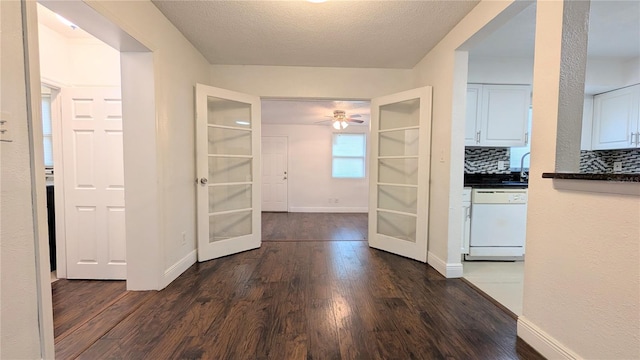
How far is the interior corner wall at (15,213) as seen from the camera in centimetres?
108

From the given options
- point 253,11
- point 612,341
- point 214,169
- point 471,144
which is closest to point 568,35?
point 612,341

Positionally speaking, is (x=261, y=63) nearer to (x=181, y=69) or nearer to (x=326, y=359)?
(x=181, y=69)

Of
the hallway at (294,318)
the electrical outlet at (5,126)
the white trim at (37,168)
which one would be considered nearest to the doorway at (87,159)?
the hallway at (294,318)

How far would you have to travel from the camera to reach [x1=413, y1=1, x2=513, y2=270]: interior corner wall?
8.01 ft

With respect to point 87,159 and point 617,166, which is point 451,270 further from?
point 87,159

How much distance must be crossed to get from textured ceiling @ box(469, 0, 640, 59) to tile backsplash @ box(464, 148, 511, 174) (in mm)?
1184

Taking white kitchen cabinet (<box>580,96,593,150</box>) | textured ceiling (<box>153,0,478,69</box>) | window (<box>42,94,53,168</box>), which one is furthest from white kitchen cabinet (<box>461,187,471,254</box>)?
window (<box>42,94,53,168</box>)

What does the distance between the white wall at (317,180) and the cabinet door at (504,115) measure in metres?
3.41

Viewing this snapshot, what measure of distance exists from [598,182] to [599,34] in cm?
243

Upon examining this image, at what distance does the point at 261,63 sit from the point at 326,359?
10.2ft

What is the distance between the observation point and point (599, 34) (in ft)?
8.23

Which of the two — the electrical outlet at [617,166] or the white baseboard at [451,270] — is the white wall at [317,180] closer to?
the white baseboard at [451,270]

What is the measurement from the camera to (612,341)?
44.3 inches

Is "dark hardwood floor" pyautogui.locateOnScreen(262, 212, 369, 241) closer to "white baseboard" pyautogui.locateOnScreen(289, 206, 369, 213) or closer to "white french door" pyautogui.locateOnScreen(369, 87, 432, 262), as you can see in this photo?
"white baseboard" pyautogui.locateOnScreen(289, 206, 369, 213)
